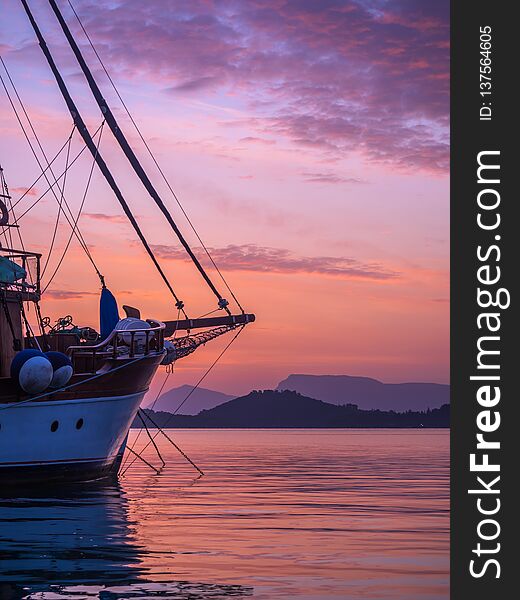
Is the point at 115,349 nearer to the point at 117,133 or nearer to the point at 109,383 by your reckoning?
the point at 109,383

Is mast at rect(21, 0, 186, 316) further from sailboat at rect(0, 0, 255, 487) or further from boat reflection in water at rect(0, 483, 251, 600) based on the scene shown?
boat reflection in water at rect(0, 483, 251, 600)

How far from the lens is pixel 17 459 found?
37531 millimetres

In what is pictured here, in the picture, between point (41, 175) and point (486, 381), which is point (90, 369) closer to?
point (41, 175)

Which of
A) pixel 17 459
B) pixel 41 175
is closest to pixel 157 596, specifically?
pixel 17 459

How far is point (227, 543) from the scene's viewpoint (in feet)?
73.3

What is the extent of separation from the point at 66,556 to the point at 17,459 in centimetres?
1818

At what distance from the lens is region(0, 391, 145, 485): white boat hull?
1471 inches

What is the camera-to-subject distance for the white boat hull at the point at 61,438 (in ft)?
123

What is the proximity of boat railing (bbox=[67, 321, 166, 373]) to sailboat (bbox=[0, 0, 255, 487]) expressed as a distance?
1.6 inches

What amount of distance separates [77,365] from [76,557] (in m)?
22.4

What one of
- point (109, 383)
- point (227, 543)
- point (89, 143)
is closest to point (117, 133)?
point (89, 143)

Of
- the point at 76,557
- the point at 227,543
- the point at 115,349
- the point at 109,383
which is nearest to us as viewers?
the point at 76,557

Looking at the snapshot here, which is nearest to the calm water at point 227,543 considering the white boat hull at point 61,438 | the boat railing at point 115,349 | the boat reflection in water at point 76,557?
the boat reflection in water at point 76,557

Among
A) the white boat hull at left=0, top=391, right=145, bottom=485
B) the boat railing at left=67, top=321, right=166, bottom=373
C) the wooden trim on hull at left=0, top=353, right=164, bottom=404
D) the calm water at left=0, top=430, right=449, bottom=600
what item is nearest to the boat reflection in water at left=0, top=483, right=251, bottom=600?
the calm water at left=0, top=430, right=449, bottom=600
